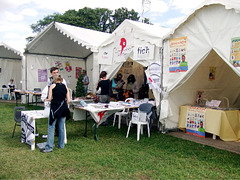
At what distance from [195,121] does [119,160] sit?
2.32m

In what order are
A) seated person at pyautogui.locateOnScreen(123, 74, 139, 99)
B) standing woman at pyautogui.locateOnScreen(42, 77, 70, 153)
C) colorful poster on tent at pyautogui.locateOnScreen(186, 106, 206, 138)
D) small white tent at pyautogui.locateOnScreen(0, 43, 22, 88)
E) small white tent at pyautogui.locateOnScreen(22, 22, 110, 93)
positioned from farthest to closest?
small white tent at pyautogui.locateOnScreen(0, 43, 22, 88), small white tent at pyautogui.locateOnScreen(22, 22, 110, 93), seated person at pyautogui.locateOnScreen(123, 74, 139, 99), colorful poster on tent at pyautogui.locateOnScreen(186, 106, 206, 138), standing woman at pyautogui.locateOnScreen(42, 77, 70, 153)

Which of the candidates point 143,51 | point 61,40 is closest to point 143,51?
point 143,51

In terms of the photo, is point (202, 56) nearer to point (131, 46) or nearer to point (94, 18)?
point (131, 46)

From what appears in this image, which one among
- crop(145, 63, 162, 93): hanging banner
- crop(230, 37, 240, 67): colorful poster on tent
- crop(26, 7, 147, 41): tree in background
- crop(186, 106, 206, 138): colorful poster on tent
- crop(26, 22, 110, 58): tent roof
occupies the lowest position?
crop(186, 106, 206, 138): colorful poster on tent

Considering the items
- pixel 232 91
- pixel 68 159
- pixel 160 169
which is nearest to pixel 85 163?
pixel 68 159

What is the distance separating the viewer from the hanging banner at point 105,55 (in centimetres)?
644

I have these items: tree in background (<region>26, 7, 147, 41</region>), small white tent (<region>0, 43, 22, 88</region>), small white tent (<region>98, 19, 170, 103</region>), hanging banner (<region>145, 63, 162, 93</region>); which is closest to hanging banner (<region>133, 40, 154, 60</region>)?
small white tent (<region>98, 19, 170, 103</region>)

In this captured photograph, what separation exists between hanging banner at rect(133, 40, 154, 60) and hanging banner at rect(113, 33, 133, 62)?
195mm

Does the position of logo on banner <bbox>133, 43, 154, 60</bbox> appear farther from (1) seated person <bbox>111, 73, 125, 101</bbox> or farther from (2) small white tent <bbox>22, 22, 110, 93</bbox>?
(2) small white tent <bbox>22, 22, 110, 93</bbox>

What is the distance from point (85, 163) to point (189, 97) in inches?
126

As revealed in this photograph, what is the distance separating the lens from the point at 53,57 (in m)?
10.6

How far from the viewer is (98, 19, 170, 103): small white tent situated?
527cm

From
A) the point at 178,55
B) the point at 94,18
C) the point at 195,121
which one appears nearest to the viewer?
the point at 178,55

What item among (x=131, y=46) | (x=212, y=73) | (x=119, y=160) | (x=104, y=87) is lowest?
(x=119, y=160)
